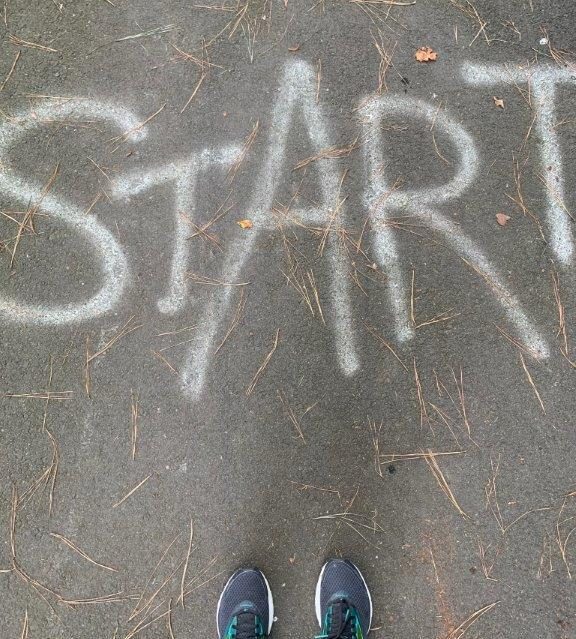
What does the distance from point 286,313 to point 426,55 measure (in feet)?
4.05

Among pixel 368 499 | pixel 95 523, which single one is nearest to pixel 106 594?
pixel 95 523

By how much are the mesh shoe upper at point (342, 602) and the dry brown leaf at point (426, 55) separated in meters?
2.06

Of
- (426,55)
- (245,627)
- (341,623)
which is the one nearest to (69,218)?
(426,55)

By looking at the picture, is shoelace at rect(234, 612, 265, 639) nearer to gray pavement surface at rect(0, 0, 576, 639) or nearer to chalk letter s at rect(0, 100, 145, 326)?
gray pavement surface at rect(0, 0, 576, 639)

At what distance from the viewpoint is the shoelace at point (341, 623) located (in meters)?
1.74

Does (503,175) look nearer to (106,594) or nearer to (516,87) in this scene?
(516,87)

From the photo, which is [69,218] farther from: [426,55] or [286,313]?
[426,55]

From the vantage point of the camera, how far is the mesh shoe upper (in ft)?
5.67

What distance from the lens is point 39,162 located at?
188cm

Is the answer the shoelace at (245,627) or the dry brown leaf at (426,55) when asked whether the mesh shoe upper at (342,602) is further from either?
the dry brown leaf at (426,55)

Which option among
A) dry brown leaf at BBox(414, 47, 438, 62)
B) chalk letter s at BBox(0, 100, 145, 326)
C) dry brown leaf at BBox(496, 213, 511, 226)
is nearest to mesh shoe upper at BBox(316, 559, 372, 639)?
chalk letter s at BBox(0, 100, 145, 326)

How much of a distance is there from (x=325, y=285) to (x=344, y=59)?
3.16 feet

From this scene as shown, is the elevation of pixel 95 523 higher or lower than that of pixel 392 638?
higher

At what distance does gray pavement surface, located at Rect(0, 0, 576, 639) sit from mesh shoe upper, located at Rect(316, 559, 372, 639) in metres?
0.05
